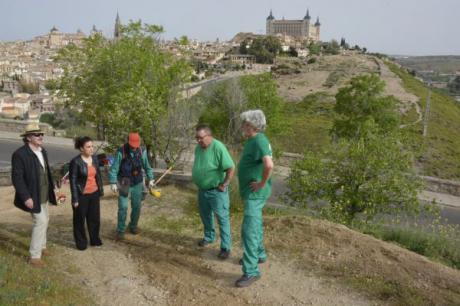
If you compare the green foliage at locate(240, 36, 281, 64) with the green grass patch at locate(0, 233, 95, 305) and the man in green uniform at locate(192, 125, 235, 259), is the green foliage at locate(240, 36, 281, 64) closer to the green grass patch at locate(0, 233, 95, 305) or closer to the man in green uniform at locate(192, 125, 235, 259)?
the man in green uniform at locate(192, 125, 235, 259)

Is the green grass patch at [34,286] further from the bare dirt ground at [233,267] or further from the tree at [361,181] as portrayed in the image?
the tree at [361,181]

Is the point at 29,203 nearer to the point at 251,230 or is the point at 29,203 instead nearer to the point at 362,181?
the point at 251,230

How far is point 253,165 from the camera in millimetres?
4648

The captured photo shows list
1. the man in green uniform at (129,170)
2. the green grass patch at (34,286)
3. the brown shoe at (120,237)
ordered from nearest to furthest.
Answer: the green grass patch at (34,286), the man in green uniform at (129,170), the brown shoe at (120,237)

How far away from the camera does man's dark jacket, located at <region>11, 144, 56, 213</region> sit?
482 cm

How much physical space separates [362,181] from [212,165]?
6.06 metres

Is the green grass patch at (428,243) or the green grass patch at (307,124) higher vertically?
the green grass patch at (428,243)

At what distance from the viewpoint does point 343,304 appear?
452 centimetres

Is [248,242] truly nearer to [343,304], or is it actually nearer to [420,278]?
[343,304]

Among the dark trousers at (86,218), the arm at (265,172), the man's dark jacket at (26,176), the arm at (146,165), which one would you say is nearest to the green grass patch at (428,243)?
the arm at (265,172)

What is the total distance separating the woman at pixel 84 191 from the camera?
539cm

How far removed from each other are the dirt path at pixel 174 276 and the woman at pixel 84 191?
0.70 ft

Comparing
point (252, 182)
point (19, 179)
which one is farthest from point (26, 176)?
point (252, 182)

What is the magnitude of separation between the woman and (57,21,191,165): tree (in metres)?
5.11
